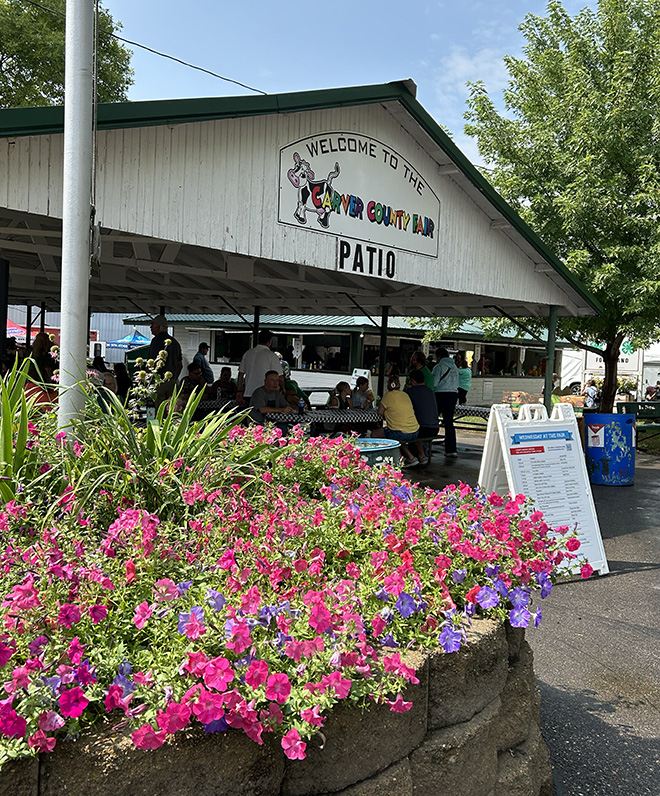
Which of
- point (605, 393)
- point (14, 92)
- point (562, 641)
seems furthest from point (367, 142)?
point (14, 92)

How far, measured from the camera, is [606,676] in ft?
13.8

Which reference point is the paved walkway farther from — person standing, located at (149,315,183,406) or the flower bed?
person standing, located at (149,315,183,406)

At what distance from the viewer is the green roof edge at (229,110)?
4.65m

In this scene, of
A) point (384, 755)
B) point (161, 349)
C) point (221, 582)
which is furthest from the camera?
point (161, 349)

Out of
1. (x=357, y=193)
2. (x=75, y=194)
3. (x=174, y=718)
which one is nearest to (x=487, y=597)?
(x=174, y=718)

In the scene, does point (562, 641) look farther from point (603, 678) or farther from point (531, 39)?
point (531, 39)

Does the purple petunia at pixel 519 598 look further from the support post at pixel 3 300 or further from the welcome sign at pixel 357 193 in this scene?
the welcome sign at pixel 357 193

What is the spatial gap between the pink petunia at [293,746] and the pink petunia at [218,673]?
0.66ft

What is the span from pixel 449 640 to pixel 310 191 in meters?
5.42

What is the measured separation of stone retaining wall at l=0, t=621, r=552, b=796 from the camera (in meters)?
1.73

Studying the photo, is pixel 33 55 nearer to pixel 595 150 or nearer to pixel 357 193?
pixel 595 150

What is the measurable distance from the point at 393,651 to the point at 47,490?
185 centimetres

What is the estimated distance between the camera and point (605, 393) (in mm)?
15789

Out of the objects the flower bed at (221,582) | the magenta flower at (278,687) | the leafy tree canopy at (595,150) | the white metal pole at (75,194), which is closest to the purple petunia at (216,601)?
the flower bed at (221,582)
